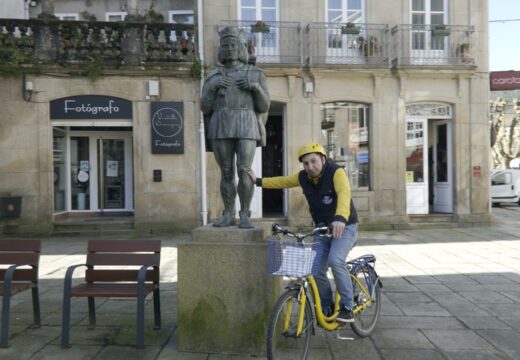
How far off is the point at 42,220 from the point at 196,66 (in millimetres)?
5745

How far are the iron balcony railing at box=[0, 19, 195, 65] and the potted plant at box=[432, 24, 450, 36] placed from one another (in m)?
6.95

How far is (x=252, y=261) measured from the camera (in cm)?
456

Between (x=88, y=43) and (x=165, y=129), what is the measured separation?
3081 millimetres

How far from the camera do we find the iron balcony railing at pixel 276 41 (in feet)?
46.4

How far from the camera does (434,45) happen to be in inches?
586

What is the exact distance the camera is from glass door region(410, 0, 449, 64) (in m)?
14.7

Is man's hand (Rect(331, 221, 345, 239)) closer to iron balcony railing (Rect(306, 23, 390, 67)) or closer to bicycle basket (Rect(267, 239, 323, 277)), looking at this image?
bicycle basket (Rect(267, 239, 323, 277))

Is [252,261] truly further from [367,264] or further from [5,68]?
[5,68]

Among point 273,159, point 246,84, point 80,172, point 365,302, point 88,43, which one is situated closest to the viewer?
point 246,84

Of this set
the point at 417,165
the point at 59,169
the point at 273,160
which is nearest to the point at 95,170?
the point at 59,169

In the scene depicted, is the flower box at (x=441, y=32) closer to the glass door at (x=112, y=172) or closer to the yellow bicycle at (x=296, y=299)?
the glass door at (x=112, y=172)

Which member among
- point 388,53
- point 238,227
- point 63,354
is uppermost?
point 388,53

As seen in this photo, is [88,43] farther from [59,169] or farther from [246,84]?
[246,84]

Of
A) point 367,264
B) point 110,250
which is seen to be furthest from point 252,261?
point 110,250
